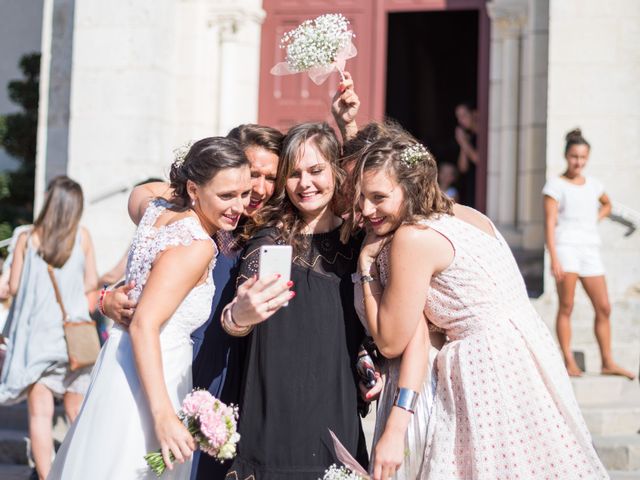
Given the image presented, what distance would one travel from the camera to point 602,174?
24.4 feet

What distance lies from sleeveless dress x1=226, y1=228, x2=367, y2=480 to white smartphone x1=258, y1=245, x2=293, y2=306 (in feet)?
0.93

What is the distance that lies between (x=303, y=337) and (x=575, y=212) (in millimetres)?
4303

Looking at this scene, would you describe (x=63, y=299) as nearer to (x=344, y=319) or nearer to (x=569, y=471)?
(x=344, y=319)

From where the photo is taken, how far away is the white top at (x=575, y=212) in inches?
267

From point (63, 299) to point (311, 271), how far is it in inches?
120

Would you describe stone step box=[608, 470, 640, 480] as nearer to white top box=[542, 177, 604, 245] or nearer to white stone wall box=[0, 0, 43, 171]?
white top box=[542, 177, 604, 245]

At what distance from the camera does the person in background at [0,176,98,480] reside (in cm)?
547

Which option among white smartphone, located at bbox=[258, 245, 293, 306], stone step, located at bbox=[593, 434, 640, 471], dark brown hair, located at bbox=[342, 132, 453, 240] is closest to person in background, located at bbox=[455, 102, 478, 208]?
stone step, located at bbox=[593, 434, 640, 471]

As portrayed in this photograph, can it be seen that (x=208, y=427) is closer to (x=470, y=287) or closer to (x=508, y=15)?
(x=470, y=287)

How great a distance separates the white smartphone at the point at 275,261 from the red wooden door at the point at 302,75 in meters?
6.32

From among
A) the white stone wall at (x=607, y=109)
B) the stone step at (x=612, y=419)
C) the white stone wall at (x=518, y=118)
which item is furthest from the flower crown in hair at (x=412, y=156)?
the white stone wall at (x=518, y=118)

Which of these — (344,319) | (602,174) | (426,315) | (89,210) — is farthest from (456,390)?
(89,210)

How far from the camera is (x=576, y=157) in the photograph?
22.3ft

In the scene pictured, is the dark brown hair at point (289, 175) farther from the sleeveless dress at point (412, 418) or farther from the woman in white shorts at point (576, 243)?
the woman in white shorts at point (576, 243)
